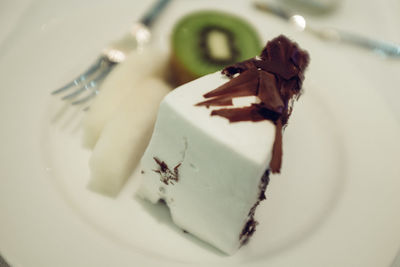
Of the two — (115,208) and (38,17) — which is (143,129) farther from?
(38,17)

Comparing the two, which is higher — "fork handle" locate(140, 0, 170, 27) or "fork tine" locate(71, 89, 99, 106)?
"fork handle" locate(140, 0, 170, 27)

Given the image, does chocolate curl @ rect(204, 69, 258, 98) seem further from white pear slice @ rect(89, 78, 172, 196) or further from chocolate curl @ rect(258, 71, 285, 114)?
white pear slice @ rect(89, 78, 172, 196)

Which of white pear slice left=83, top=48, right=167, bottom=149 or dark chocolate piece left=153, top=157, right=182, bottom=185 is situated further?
white pear slice left=83, top=48, right=167, bottom=149

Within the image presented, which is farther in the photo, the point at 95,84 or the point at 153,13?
the point at 153,13

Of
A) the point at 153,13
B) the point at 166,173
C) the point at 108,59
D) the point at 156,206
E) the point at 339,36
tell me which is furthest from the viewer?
the point at 339,36

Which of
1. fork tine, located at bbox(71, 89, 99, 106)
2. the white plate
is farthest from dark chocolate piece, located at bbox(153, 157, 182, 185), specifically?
fork tine, located at bbox(71, 89, 99, 106)

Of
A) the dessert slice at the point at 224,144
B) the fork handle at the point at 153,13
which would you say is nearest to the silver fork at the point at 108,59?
the fork handle at the point at 153,13

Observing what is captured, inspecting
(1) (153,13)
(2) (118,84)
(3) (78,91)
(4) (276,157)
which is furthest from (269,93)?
(1) (153,13)

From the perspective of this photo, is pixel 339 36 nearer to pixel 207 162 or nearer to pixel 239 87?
pixel 239 87
